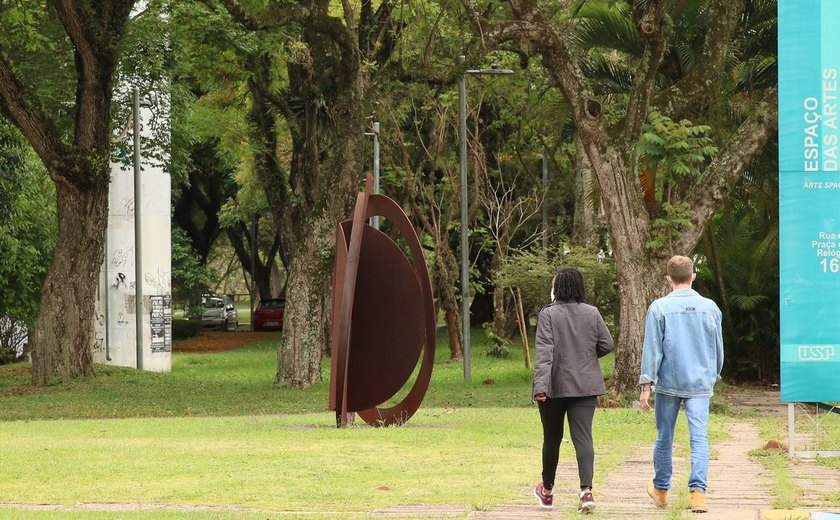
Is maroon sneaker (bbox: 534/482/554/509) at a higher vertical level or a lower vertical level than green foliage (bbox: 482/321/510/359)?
higher

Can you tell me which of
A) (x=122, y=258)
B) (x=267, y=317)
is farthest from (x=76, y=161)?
(x=267, y=317)

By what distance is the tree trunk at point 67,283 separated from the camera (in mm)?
25000

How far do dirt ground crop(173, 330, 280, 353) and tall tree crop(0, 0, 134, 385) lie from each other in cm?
1746

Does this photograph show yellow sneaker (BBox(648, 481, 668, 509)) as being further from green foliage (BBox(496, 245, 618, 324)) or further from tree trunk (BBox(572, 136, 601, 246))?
tree trunk (BBox(572, 136, 601, 246))

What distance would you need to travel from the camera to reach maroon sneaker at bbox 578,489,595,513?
816 centimetres

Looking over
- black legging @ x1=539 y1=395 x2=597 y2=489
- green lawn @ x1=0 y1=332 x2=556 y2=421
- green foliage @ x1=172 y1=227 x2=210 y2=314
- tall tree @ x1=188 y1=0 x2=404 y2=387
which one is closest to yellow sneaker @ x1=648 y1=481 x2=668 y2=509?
black legging @ x1=539 y1=395 x2=597 y2=489

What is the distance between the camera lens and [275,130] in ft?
104

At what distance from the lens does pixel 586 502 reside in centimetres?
817

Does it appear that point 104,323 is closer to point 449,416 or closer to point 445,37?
point 445,37

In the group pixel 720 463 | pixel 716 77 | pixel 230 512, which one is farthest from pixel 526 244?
pixel 230 512

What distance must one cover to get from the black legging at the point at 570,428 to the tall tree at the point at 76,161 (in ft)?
58.1

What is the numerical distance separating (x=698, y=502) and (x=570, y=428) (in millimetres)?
961

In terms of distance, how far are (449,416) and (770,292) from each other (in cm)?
1090

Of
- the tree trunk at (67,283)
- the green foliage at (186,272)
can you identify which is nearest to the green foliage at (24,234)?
the tree trunk at (67,283)
